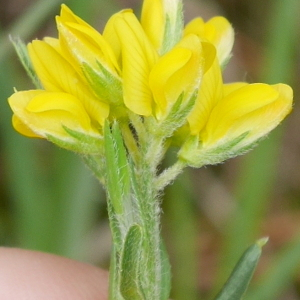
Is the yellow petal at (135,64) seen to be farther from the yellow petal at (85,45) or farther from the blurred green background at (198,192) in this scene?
the blurred green background at (198,192)

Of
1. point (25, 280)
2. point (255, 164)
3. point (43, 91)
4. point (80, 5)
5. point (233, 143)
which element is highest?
point (80, 5)

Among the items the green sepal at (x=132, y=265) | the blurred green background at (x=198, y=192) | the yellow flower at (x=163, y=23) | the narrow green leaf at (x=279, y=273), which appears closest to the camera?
the green sepal at (x=132, y=265)

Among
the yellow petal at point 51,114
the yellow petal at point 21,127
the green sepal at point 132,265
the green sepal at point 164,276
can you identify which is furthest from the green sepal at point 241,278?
the yellow petal at point 21,127

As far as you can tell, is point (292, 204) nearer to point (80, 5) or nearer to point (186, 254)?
point (186, 254)

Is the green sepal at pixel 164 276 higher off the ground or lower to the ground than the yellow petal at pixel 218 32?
lower

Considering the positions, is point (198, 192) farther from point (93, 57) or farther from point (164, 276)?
point (93, 57)

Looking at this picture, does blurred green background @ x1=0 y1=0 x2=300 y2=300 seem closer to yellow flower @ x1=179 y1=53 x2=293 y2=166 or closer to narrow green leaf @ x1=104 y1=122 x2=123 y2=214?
yellow flower @ x1=179 y1=53 x2=293 y2=166

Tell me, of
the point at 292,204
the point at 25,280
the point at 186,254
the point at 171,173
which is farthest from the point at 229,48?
the point at 292,204
